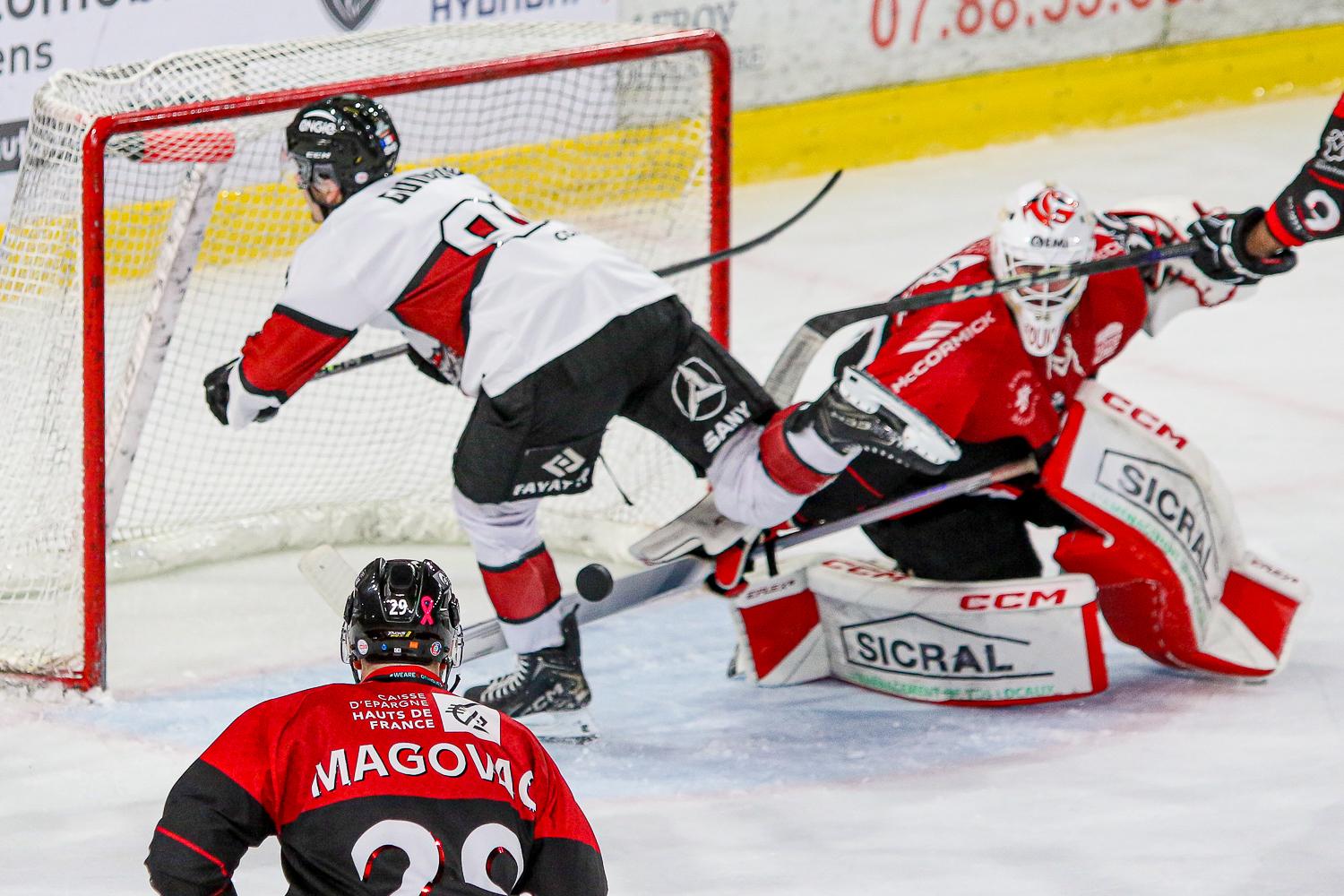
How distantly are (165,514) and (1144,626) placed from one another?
2.15 m

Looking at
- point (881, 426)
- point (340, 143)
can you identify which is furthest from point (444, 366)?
point (881, 426)

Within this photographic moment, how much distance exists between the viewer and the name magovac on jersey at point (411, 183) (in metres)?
3.72

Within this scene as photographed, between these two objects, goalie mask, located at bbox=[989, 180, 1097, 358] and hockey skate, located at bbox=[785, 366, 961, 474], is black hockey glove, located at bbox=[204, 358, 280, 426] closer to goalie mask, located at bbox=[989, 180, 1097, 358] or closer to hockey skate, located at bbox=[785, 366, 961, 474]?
hockey skate, located at bbox=[785, 366, 961, 474]

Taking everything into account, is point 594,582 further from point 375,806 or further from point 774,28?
point 774,28

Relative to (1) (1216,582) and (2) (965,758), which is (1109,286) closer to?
(1) (1216,582)

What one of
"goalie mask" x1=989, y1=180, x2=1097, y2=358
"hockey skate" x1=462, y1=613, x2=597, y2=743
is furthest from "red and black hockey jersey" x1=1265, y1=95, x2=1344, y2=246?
"hockey skate" x1=462, y1=613, x2=597, y2=743

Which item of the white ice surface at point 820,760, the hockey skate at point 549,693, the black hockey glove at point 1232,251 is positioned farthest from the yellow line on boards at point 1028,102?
the hockey skate at point 549,693

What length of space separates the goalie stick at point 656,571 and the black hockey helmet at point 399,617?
153cm

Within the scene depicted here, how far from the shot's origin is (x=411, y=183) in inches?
149

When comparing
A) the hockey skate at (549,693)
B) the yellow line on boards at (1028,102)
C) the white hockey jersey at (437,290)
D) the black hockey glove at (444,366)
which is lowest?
the hockey skate at (549,693)

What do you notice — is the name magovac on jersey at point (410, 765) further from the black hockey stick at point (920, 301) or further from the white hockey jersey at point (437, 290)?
the black hockey stick at point (920, 301)

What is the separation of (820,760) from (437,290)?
1.07 m

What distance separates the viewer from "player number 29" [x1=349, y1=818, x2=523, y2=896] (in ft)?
7.40

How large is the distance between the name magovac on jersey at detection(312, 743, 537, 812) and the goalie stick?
5.27ft
